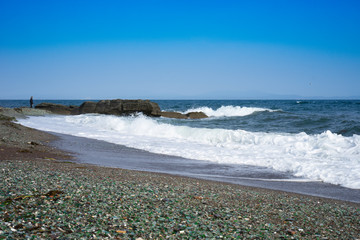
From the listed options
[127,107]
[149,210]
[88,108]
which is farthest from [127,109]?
[149,210]

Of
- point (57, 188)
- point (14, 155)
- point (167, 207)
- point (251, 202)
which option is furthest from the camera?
point (14, 155)

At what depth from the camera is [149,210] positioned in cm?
428

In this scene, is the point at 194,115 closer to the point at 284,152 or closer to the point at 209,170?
the point at 284,152

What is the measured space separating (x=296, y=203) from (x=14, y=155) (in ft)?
23.8

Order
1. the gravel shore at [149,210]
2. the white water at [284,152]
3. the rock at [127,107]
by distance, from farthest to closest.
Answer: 1. the rock at [127,107]
2. the white water at [284,152]
3. the gravel shore at [149,210]

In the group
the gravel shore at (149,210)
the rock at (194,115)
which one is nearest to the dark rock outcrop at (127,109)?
the rock at (194,115)

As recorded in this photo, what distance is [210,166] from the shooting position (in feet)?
31.7

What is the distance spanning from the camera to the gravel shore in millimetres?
3509

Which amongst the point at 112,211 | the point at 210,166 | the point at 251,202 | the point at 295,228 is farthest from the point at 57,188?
the point at 210,166

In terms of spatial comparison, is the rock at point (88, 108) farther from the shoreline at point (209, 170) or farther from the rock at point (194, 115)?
the shoreline at point (209, 170)

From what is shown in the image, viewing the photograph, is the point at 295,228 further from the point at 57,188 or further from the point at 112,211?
the point at 57,188

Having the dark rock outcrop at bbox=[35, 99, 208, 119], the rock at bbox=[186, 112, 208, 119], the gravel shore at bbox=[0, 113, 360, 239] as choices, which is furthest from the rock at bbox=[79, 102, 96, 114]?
the gravel shore at bbox=[0, 113, 360, 239]

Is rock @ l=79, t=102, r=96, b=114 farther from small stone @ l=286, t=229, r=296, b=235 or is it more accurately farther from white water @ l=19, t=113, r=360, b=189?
small stone @ l=286, t=229, r=296, b=235

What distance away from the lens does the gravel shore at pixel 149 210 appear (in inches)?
138
